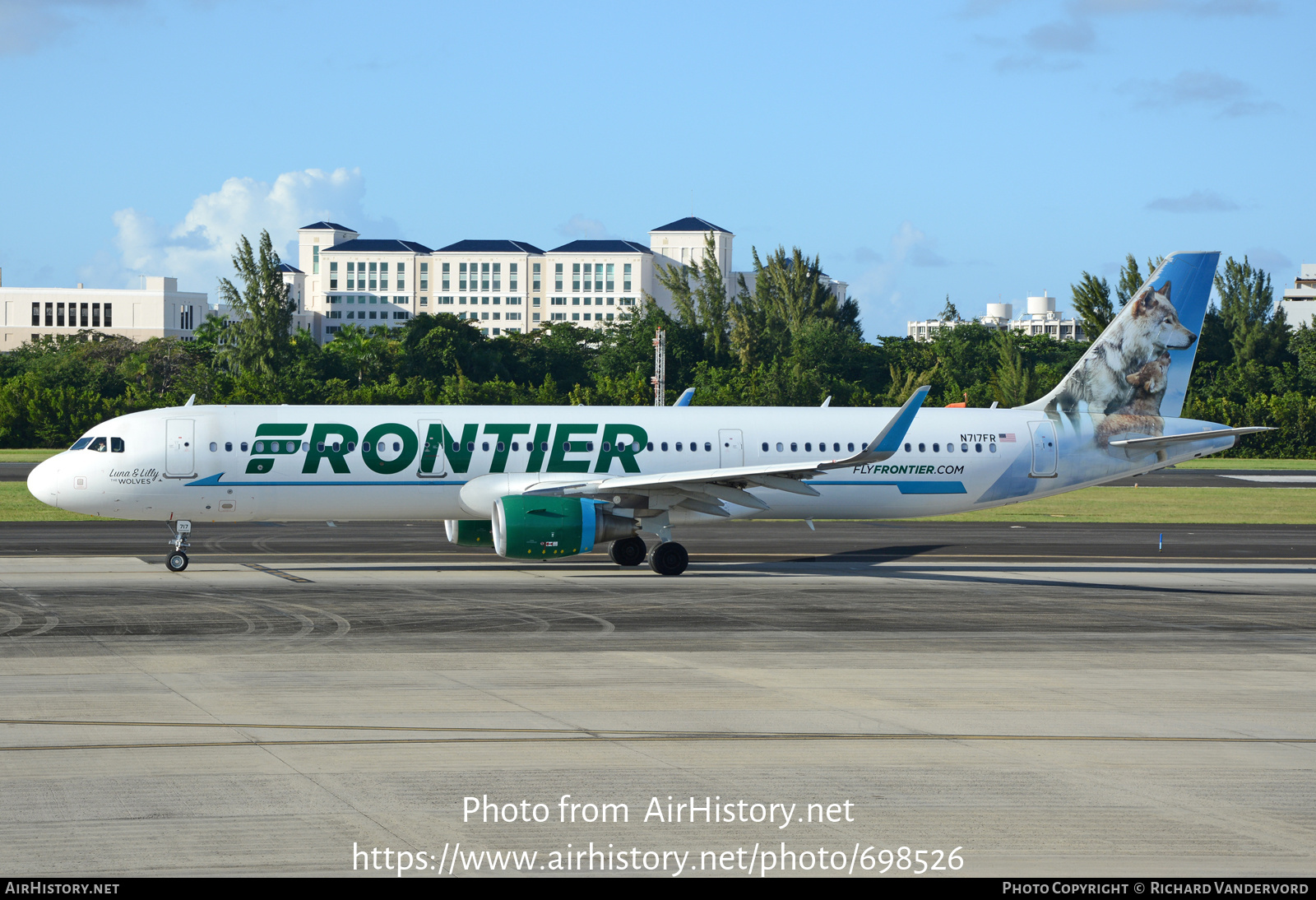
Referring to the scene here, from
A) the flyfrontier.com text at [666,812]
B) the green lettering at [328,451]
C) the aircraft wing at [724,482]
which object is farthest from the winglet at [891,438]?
the flyfrontier.com text at [666,812]

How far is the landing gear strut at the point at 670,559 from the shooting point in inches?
1233

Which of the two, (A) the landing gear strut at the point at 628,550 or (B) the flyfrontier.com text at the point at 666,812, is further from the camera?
(A) the landing gear strut at the point at 628,550

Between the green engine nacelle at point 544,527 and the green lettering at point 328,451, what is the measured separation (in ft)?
13.2

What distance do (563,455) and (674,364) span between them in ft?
316

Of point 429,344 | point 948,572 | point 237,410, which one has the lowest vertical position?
point 948,572

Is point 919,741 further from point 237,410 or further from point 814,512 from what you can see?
point 237,410

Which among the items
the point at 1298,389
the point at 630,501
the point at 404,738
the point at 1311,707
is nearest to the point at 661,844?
the point at 404,738

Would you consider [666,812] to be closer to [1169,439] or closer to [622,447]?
[622,447]

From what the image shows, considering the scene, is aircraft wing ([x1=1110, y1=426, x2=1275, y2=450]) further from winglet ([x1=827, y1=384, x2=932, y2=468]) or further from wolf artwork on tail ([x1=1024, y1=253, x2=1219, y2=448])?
winglet ([x1=827, y1=384, x2=932, y2=468])

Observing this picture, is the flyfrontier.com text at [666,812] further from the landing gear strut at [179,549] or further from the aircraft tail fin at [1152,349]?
the aircraft tail fin at [1152,349]

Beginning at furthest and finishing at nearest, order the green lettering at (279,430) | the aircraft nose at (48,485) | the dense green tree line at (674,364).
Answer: the dense green tree line at (674,364), the green lettering at (279,430), the aircraft nose at (48,485)

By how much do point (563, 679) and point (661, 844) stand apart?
24.5ft

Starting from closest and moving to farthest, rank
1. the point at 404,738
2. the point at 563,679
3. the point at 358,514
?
the point at 404,738
the point at 563,679
the point at 358,514
